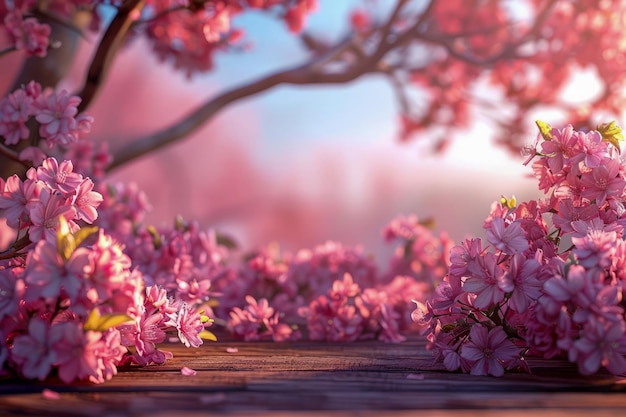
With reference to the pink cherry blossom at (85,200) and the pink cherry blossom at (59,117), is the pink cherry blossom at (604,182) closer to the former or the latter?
the pink cherry blossom at (85,200)

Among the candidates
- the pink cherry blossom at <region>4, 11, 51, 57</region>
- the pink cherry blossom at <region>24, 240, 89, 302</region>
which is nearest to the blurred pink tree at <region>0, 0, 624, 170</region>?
the pink cherry blossom at <region>4, 11, 51, 57</region>

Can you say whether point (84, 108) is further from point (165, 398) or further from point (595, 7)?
point (595, 7)

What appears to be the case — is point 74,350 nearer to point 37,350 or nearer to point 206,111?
point 37,350

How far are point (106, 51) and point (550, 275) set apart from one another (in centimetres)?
142

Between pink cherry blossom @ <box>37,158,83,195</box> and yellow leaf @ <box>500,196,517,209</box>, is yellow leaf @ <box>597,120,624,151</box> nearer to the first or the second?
yellow leaf @ <box>500,196,517,209</box>

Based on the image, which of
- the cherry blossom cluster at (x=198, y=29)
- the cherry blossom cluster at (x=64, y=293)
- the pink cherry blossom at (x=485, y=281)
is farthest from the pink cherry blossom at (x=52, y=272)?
the cherry blossom cluster at (x=198, y=29)

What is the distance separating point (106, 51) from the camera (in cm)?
185

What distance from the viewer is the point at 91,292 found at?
1053 mm

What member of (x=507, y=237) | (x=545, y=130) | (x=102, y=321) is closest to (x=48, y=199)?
(x=102, y=321)

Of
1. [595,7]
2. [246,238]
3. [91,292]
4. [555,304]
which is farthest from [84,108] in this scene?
[246,238]

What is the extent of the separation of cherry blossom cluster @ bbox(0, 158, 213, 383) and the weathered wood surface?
0.05 metres

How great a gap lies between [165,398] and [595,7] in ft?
10.8

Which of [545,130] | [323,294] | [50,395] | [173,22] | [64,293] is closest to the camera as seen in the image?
[50,395]

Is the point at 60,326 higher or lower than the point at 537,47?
lower
